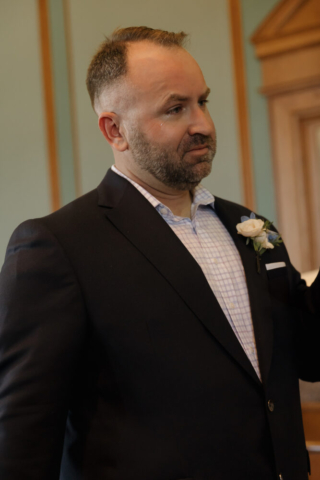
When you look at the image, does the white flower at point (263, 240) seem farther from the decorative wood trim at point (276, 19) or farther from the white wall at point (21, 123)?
the white wall at point (21, 123)

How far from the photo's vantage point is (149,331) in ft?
4.00

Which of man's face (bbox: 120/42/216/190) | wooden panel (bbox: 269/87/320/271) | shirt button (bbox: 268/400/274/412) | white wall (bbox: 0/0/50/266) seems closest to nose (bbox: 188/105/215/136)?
man's face (bbox: 120/42/216/190)

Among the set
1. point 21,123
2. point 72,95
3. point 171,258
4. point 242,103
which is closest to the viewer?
point 171,258

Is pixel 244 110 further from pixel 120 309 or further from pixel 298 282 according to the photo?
pixel 120 309

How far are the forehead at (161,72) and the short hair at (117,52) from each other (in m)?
0.03

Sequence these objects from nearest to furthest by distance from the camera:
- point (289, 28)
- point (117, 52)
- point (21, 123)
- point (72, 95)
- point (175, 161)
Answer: point (175, 161), point (117, 52), point (289, 28), point (72, 95), point (21, 123)

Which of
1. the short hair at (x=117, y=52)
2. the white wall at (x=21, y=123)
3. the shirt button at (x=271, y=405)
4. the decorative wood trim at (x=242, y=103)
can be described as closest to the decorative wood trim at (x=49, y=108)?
the white wall at (x=21, y=123)

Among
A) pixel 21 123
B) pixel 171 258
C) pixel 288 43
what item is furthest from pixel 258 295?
pixel 21 123

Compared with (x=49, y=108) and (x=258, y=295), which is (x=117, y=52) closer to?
(x=258, y=295)

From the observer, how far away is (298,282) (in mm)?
1578

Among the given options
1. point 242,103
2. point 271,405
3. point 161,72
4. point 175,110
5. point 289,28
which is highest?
point 289,28

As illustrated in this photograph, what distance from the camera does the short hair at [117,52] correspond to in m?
1.47

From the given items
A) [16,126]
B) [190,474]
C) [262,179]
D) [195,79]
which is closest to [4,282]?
[190,474]

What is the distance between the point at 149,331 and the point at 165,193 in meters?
0.42
